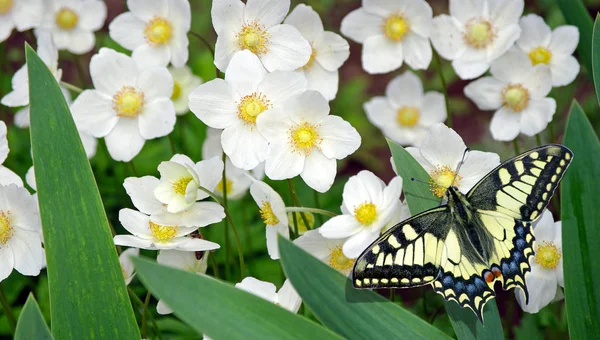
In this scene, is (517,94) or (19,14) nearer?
(517,94)

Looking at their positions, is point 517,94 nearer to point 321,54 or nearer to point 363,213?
point 321,54

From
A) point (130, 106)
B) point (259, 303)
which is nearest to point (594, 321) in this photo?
point (259, 303)

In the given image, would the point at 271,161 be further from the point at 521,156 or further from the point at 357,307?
the point at 521,156

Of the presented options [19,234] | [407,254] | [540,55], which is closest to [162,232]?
[19,234]

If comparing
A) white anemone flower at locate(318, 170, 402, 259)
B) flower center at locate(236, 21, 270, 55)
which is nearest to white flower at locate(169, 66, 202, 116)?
flower center at locate(236, 21, 270, 55)

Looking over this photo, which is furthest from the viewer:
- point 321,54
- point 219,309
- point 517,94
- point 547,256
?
point 517,94

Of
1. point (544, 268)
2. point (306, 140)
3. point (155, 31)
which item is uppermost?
point (155, 31)
